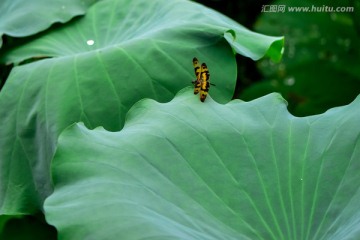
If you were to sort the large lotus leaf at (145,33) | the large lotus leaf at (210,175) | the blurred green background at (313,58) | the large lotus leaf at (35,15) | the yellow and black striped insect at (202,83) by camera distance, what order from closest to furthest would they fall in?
the large lotus leaf at (210,175) → the yellow and black striped insect at (202,83) → the large lotus leaf at (145,33) → the large lotus leaf at (35,15) → the blurred green background at (313,58)

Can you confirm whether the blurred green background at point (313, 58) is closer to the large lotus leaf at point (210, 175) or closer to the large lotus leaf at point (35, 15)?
the large lotus leaf at point (35, 15)

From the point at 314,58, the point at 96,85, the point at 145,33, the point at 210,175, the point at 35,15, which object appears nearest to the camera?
the point at 210,175

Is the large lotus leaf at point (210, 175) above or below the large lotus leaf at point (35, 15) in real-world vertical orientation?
above

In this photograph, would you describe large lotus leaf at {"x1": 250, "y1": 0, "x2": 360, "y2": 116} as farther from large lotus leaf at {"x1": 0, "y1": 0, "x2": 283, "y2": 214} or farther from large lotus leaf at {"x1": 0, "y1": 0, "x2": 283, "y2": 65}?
large lotus leaf at {"x1": 0, "y1": 0, "x2": 283, "y2": 214}


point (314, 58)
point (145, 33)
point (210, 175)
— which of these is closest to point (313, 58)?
point (314, 58)

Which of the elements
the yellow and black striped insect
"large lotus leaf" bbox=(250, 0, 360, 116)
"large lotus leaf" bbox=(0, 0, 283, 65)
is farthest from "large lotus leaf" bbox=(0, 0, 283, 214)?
"large lotus leaf" bbox=(250, 0, 360, 116)

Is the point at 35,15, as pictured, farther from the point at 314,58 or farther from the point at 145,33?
the point at 314,58

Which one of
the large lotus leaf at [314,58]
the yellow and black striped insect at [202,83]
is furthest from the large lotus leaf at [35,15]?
the large lotus leaf at [314,58]
